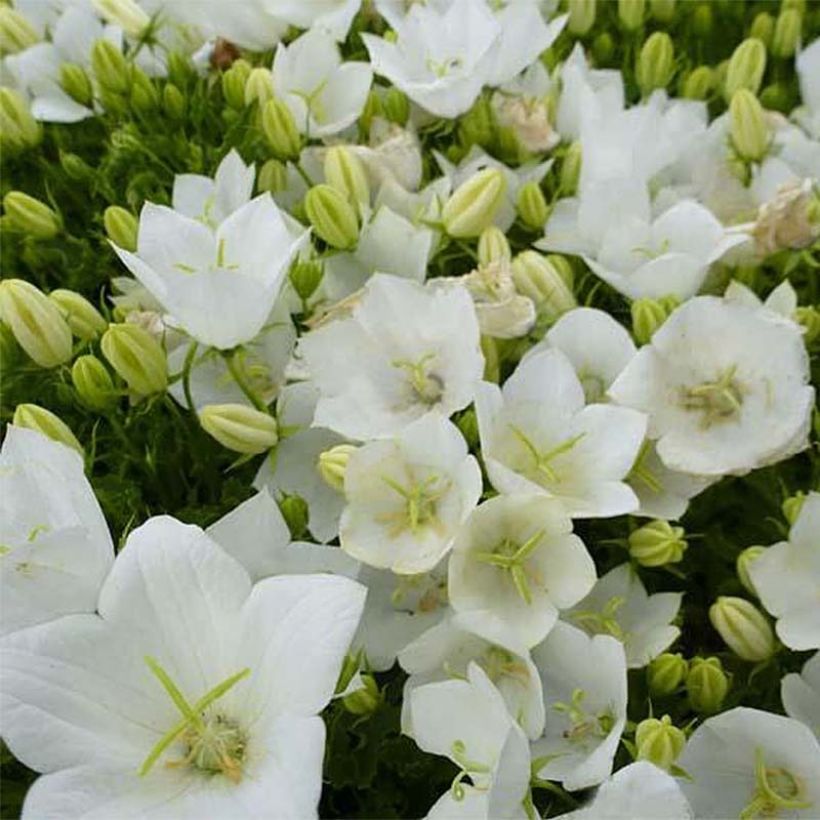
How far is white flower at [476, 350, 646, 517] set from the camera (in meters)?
0.91

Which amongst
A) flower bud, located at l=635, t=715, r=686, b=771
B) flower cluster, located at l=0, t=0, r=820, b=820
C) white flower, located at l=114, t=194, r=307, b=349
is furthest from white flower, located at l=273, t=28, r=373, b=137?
flower bud, located at l=635, t=715, r=686, b=771

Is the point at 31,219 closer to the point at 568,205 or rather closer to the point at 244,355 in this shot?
the point at 244,355

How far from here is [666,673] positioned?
887mm

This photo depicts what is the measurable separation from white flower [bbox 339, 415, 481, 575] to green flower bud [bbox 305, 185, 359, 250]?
0.76ft

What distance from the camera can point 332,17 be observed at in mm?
1270

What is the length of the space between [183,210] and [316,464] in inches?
11.4

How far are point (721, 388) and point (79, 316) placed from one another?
520 mm

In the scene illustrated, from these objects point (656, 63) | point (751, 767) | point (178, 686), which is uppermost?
point (656, 63)

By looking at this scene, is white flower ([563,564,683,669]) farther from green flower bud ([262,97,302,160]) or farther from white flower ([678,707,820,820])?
green flower bud ([262,97,302,160])

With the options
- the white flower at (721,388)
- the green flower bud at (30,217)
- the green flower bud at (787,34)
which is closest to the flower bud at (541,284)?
the white flower at (721,388)

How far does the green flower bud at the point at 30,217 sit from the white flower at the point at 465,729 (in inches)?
23.1

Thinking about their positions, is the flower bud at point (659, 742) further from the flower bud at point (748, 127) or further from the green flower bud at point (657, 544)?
the flower bud at point (748, 127)

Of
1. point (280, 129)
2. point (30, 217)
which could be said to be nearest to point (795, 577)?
point (280, 129)

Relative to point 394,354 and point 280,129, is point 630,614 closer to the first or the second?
point 394,354
